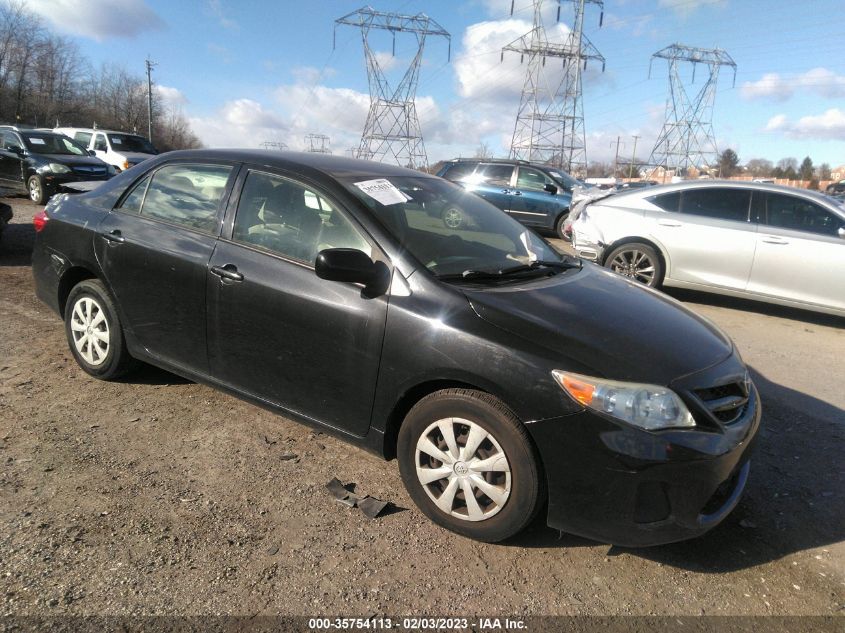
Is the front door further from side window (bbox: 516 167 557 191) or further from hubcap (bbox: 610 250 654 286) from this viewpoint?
side window (bbox: 516 167 557 191)

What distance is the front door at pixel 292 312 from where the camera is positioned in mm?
2855

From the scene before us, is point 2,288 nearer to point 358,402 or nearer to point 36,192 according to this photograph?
point 358,402

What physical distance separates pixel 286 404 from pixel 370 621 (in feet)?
4.14

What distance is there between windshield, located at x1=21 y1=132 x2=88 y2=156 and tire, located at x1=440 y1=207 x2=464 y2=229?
13.5m

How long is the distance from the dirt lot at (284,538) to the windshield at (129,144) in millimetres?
15703

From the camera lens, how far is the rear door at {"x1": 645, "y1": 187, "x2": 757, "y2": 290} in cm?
704

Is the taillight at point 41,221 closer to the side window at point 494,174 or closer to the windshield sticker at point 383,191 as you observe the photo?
the windshield sticker at point 383,191

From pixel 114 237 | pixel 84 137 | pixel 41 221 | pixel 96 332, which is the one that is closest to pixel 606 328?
pixel 114 237

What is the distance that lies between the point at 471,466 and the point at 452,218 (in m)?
1.58

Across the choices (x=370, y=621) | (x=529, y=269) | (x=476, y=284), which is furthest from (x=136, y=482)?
(x=529, y=269)

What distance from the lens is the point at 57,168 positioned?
1288 cm

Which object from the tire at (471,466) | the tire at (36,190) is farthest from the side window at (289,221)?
the tire at (36,190)

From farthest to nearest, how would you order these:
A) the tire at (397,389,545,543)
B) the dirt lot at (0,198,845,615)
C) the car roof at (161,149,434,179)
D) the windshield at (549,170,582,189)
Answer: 1. the windshield at (549,170,582,189)
2. the car roof at (161,149,434,179)
3. the tire at (397,389,545,543)
4. the dirt lot at (0,198,845,615)

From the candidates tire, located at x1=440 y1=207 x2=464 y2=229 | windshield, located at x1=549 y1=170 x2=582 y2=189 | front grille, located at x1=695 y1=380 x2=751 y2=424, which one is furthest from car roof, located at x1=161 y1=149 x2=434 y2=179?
windshield, located at x1=549 y1=170 x2=582 y2=189
